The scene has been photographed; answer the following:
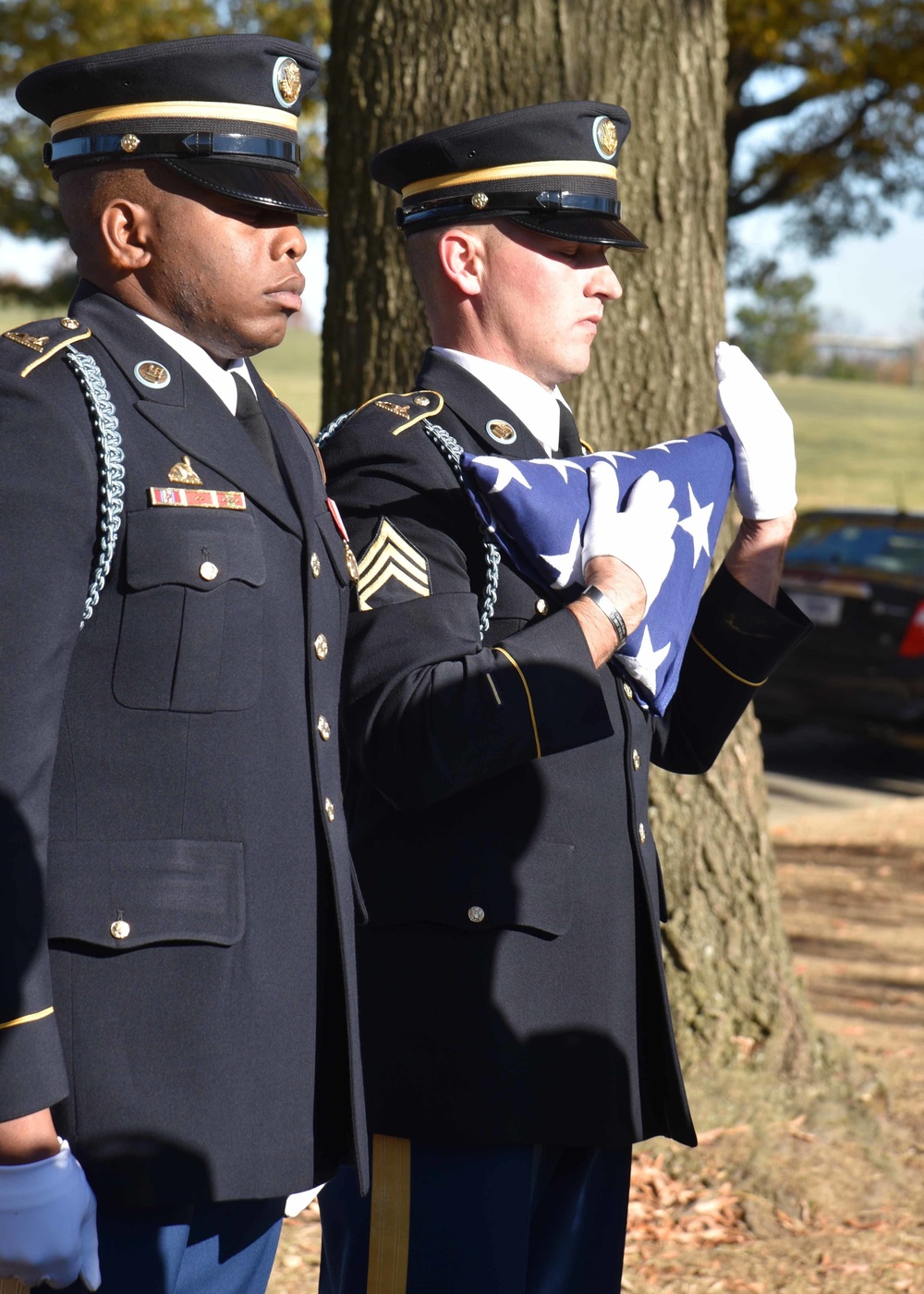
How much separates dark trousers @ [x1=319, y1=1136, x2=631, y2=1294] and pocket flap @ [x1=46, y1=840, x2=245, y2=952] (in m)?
0.67

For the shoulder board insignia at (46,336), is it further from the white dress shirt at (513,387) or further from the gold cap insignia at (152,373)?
the white dress shirt at (513,387)

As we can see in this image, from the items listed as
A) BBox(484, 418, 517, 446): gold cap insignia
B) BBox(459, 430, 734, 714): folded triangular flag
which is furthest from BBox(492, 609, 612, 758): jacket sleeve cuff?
BBox(484, 418, 517, 446): gold cap insignia

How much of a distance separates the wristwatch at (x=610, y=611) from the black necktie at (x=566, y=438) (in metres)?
0.41

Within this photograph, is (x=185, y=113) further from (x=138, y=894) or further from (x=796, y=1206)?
(x=796, y=1206)

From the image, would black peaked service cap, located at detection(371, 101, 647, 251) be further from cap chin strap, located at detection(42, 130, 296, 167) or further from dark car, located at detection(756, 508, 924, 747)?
dark car, located at detection(756, 508, 924, 747)

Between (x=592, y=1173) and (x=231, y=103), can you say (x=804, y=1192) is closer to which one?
(x=592, y=1173)

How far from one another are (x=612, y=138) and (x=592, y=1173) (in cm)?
168

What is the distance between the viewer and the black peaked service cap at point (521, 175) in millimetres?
2422

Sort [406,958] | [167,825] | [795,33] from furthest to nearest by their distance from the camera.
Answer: [795,33]
[406,958]
[167,825]

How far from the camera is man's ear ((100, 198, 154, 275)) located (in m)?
1.96

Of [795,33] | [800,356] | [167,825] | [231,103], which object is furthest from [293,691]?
[800,356]

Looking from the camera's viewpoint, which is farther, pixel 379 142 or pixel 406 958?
pixel 379 142

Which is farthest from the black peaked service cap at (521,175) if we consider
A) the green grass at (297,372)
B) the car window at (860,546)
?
the green grass at (297,372)

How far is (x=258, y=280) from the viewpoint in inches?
78.2
